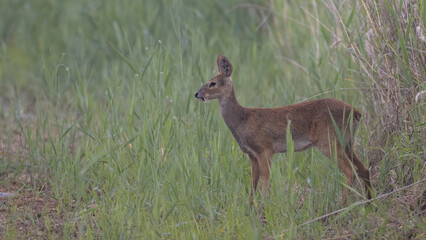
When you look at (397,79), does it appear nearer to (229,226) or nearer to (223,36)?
(229,226)

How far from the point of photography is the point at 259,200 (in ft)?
17.4

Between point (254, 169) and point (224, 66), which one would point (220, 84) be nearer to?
point (224, 66)

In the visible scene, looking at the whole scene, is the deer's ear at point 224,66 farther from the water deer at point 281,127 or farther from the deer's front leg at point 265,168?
the deer's front leg at point 265,168

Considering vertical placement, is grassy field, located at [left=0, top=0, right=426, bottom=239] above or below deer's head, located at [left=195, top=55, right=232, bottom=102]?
below

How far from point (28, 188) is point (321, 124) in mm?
2553

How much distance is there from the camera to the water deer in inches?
208

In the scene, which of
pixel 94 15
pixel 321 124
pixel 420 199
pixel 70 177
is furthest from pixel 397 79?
pixel 94 15

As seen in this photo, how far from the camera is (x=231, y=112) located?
18.7 ft

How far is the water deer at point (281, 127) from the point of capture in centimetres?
528

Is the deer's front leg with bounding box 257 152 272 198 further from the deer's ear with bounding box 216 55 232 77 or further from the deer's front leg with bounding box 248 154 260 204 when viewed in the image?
the deer's ear with bounding box 216 55 232 77

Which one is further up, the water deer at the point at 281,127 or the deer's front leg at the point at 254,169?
the water deer at the point at 281,127


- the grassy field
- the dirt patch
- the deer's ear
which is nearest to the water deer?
the deer's ear

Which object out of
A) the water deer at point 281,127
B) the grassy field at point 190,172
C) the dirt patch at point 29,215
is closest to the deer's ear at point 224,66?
the water deer at point 281,127

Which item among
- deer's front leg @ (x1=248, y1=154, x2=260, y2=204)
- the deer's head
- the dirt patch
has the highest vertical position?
the deer's head
